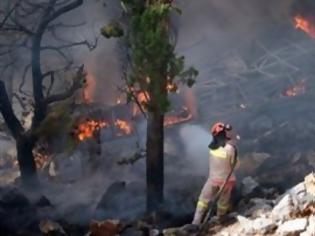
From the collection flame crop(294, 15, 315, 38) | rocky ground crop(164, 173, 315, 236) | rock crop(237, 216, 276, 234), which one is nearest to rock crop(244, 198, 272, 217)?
rocky ground crop(164, 173, 315, 236)

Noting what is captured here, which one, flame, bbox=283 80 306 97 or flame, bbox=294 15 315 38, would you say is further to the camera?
flame, bbox=294 15 315 38

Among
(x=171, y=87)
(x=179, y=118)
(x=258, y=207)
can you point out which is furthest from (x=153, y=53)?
(x=179, y=118)

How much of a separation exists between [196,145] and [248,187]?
5233 mm

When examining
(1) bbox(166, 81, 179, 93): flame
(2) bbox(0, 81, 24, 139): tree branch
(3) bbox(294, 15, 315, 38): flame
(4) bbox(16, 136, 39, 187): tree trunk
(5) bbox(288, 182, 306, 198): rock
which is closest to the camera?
(5) bbox(288, 182, 306, 198): rock

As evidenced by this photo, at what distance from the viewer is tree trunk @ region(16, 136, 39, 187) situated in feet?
41.4

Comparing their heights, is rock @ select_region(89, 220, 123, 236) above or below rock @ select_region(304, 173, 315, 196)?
below

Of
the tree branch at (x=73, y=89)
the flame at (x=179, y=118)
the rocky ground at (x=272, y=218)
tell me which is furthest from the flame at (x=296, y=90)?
the rocky ground at (x=272, y=218)

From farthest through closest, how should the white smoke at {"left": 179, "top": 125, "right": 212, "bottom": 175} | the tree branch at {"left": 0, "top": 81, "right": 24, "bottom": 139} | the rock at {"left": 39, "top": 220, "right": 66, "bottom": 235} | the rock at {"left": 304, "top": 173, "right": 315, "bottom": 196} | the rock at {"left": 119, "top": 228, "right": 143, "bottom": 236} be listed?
the white smoke at {"left": 179, "top": 125, "right": 212, "bottom": 175}
the tree branch at {"left": 0, "top": 81, "right": 24, "bottom": 139}
the rock at {"left": 39, "top": 220, "right": 66, "bottom": 235}
the rock at {"left": 119, "top": 228, "right": 143, "bottom": 236}
the rock at {"left": 304, "top": 173, "right": 315, "bottom": 196}

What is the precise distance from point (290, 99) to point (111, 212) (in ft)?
26.6

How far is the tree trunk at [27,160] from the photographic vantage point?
41.4 ft

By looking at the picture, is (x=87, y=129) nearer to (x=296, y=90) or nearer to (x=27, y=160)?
(x=27, y=160)

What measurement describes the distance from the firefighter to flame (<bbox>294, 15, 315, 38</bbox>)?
12.9 meters

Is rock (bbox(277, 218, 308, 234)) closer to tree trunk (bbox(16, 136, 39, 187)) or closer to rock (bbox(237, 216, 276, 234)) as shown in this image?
rock (bbox(237, 216, 276, 234))

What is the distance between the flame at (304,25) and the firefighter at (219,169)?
509 inches
